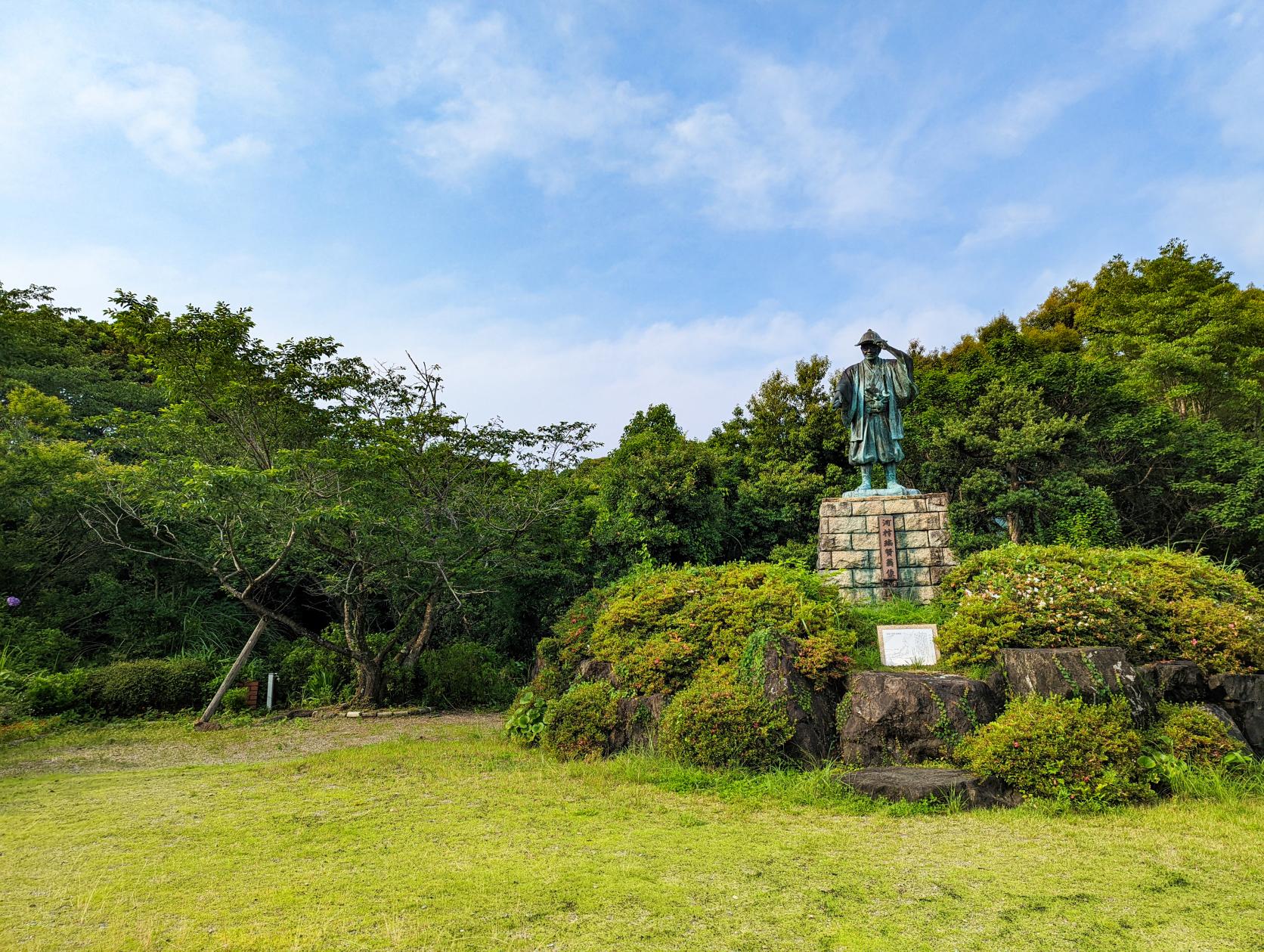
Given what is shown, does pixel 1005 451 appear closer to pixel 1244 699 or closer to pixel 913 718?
pixel 1244 699

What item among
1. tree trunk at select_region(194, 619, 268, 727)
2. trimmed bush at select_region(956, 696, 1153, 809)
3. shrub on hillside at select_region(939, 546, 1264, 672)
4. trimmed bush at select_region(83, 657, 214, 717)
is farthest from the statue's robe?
trimmed bush at select_region(83, 657, 214, 717)

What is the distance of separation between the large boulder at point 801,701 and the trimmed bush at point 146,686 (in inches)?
357

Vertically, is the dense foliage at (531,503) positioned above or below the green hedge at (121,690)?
above

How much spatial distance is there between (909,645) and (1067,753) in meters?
2.07

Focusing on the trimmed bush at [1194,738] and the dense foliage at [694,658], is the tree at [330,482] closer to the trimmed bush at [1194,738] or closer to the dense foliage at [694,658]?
the dense foliage at [694,658]

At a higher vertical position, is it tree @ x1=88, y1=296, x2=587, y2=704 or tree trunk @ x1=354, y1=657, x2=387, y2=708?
tree @ x1=88, y1=296, x2=587, y2=704

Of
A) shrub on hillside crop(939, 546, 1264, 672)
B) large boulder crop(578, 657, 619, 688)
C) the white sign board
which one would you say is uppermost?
shrub on hillside crop(939, 546, 1264, 672)

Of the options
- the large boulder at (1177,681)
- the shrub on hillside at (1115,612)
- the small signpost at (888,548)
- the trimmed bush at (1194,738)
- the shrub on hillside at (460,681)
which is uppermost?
the small signpost at (888,548)

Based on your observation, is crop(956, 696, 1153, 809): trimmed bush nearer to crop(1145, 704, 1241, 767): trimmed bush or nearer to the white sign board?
crop(1145, 704, 1241, 767): trimmed bush

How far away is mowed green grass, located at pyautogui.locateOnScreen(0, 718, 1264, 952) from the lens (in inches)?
113

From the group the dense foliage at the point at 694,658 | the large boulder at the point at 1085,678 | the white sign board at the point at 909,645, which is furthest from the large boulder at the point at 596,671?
the large boulder at the point at 1085,678

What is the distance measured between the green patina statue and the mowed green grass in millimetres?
6143

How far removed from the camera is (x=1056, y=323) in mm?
23812

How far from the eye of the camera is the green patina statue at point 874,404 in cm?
1044
